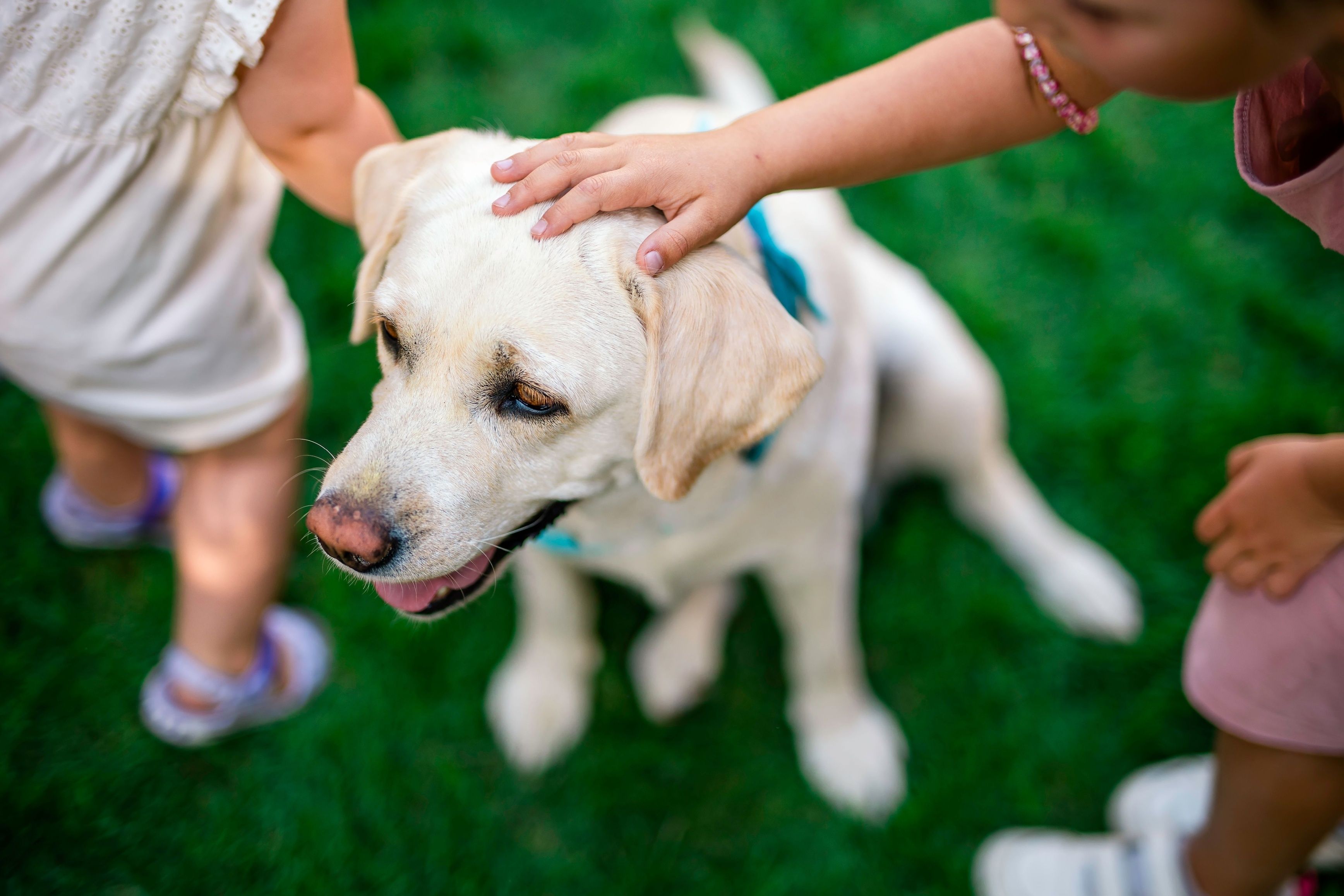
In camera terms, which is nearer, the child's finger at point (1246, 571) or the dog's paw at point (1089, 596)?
the child's finger at point (1246, 571)

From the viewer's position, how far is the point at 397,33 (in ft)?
11.3

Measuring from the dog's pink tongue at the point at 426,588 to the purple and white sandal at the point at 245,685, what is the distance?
39.9 inches

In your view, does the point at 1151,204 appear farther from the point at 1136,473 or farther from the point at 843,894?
the point at 843,894

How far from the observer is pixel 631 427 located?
149 cm

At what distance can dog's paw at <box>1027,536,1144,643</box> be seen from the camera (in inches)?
104

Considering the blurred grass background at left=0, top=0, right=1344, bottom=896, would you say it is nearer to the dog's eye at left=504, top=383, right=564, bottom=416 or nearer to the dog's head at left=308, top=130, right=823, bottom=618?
the dog's head at left=308, top=130, right=823, bottom=618

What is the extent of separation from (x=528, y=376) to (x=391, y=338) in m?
0.33

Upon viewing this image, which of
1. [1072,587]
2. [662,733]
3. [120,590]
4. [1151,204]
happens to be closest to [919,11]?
[1151,204]

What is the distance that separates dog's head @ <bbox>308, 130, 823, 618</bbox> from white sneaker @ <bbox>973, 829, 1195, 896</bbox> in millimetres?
1443

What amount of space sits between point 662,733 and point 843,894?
2.01 feet

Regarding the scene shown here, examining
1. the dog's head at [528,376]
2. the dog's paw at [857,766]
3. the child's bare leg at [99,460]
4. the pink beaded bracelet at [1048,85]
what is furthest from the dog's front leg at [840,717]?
the child's bare leg at [99,460]

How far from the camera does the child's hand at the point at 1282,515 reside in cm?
154

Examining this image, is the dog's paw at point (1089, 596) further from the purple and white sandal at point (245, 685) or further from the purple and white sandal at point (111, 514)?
the purple and white sandal at point (111, 514)

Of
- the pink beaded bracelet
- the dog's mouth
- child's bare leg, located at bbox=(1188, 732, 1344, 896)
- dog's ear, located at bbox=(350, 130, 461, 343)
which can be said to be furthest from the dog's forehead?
child's bare leg, located at bbox=(1188, 732, 1344, 896)
